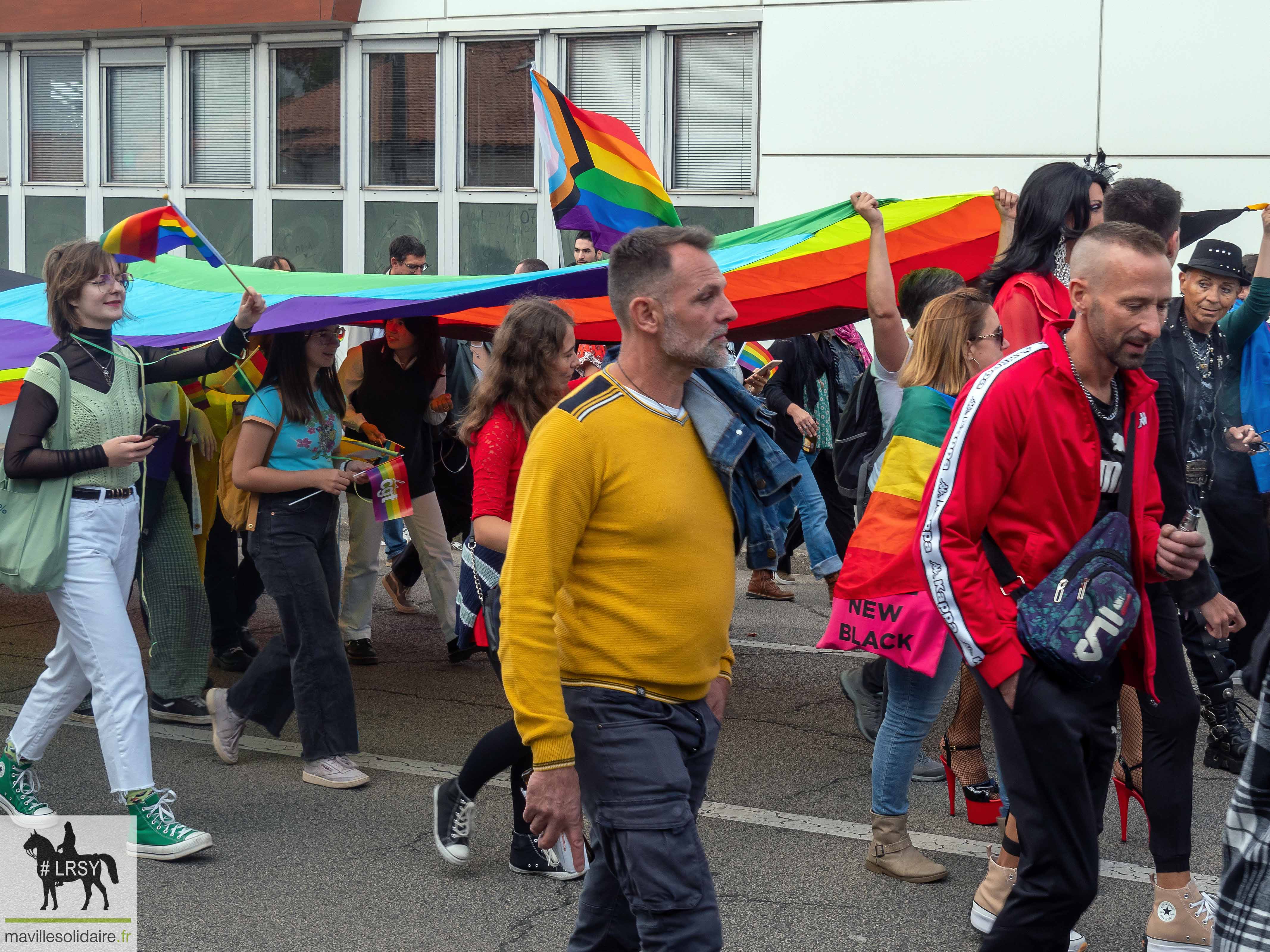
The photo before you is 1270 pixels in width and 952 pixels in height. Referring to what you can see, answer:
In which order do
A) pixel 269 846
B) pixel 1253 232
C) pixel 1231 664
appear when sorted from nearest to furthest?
pixel 269 846 → pixel 1231 664 → pixel 1253 232

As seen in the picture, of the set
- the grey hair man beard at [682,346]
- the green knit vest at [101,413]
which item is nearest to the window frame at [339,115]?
the green knit vest at [101,413]

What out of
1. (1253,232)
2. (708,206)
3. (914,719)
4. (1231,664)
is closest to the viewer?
(914,719)

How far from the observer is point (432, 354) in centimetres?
710

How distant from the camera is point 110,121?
15117 millimetres

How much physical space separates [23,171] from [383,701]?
11.6 meters

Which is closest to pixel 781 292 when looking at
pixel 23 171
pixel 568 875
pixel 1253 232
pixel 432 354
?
pixel 432 354

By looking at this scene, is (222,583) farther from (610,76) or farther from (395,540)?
(610,76)

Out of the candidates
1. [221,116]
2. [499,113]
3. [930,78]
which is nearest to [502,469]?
[930,78]

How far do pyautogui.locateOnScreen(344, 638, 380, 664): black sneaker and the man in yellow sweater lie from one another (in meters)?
4.63

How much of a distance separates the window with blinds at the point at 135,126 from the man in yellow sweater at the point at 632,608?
1337 centimetres

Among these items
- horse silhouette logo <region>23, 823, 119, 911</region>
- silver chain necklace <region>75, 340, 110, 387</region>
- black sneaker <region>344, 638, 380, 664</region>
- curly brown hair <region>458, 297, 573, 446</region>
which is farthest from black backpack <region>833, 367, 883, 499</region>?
black sneaker <region>344, 638, 380, 664</region>

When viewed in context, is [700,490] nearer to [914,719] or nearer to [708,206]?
[914,719]

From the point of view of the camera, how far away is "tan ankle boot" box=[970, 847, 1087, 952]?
3.90 metres

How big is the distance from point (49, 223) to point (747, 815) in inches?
529
